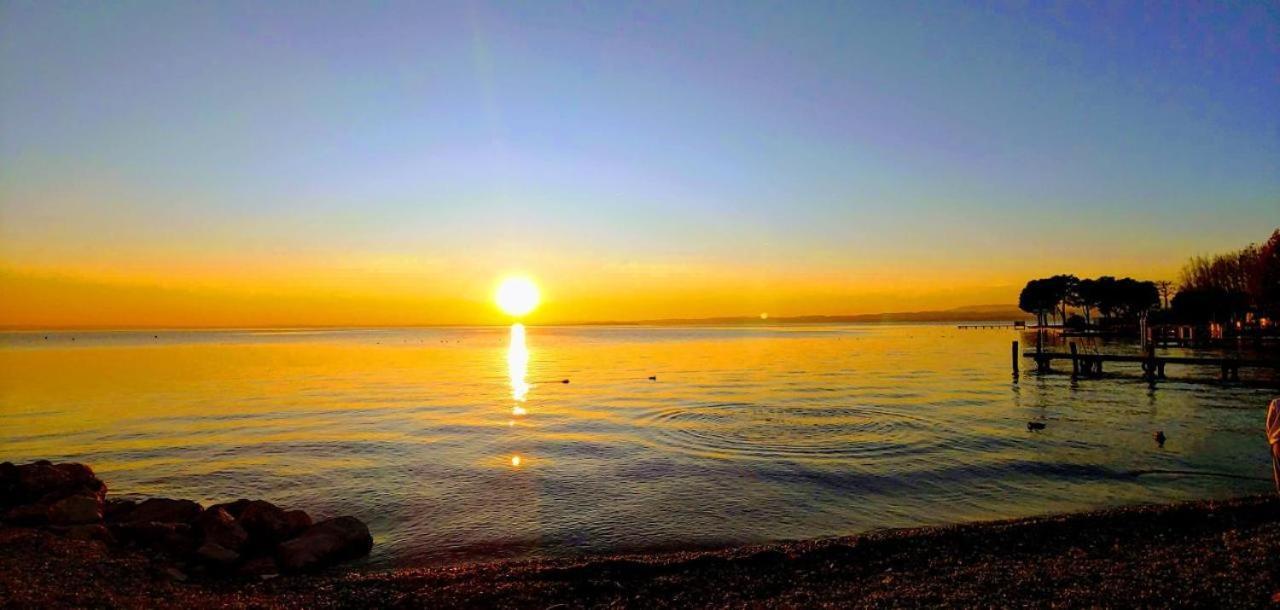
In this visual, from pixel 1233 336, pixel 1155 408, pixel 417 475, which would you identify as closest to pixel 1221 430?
pixel 1155 408

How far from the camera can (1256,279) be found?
66250 millimetres

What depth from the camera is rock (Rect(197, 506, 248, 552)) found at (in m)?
12.1

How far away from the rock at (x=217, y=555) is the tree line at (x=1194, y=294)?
7299 cm

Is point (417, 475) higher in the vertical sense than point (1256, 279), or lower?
lower

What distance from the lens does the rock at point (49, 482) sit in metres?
14.0

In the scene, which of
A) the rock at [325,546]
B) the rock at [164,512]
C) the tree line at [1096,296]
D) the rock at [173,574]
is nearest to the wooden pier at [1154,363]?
the rock at [325,546]

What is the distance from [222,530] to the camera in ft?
40.3

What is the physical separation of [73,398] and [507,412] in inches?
957

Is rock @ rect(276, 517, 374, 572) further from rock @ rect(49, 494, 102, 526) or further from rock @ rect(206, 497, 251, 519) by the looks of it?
rock @ rect(49, 494, 102, 526)

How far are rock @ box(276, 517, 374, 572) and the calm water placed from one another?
454 millimetres

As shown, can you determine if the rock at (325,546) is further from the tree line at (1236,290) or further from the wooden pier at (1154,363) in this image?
the tree line at (1236,290)

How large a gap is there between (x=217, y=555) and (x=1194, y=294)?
376 ft

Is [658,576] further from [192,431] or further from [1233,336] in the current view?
[1233,336]

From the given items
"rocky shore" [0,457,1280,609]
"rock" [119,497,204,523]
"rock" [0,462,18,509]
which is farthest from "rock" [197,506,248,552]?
"rock" [0,462,18,509]
